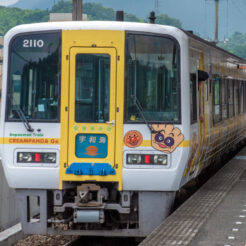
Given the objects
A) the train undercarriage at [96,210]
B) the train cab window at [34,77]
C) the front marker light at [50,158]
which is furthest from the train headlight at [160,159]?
the train cab window at [34,77]

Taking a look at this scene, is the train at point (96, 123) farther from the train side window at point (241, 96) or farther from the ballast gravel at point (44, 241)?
the train side window at point (241, 96)

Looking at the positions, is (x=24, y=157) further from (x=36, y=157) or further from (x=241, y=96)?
(x=241, y=96)

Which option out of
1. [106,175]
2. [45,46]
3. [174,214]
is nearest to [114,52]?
[45,46]

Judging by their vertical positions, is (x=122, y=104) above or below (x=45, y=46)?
below

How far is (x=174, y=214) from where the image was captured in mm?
9250

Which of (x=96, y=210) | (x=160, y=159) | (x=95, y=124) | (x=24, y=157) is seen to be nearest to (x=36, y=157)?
(x=24, y=157)

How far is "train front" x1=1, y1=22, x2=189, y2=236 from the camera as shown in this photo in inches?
364

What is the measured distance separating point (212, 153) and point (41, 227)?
4.35m

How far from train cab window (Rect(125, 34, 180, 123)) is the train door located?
0.80ft

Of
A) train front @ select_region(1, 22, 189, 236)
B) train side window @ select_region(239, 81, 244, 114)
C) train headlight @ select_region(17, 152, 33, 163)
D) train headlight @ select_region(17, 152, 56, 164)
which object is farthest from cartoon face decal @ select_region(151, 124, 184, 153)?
train side window @ select_region(239, 81, 244, 114)

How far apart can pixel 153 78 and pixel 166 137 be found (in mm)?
736

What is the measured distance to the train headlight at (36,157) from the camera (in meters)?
9.34

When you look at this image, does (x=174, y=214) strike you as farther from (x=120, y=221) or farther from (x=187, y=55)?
(x=187, y=55)

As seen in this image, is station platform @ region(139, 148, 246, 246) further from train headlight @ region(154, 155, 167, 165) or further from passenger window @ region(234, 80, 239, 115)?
passenger window @ region(234, 80, 239, 115)
